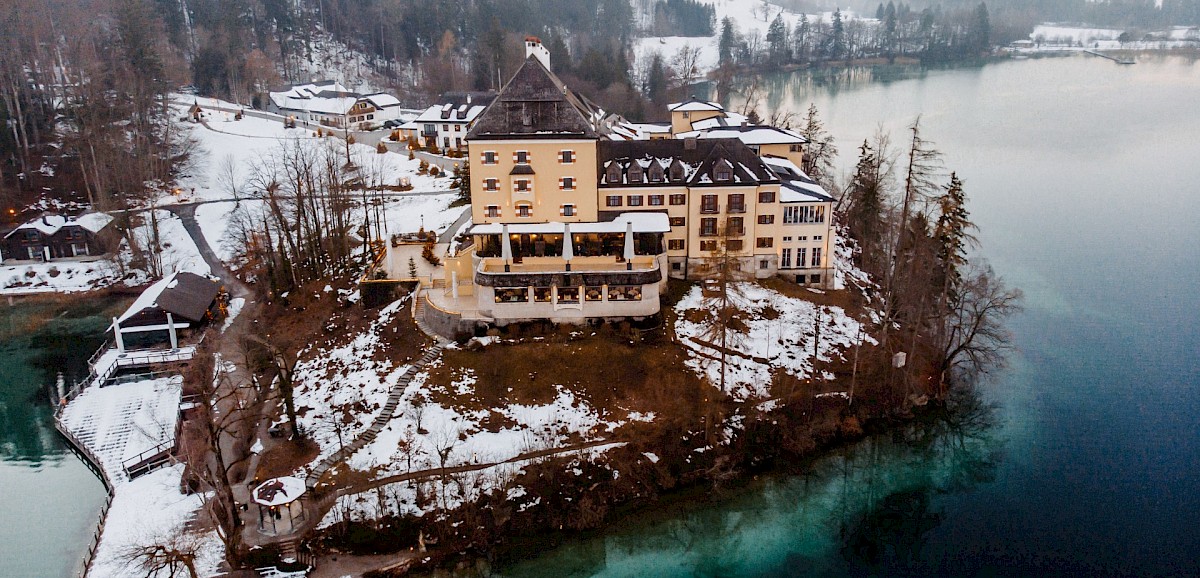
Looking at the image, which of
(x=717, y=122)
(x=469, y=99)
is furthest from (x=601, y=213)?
(x=469, y=99)

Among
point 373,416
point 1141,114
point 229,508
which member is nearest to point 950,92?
point 1141,114

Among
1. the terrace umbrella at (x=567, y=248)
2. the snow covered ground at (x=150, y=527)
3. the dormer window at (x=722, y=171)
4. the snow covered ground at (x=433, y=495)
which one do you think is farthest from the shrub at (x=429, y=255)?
the snow covered ground at (x=150, y=527)

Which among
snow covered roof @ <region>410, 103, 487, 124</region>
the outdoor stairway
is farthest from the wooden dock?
the outdoor stairway

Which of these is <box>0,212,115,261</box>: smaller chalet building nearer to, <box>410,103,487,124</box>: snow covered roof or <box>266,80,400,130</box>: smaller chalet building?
<box>410,103,487,124</box>: snow covered roof

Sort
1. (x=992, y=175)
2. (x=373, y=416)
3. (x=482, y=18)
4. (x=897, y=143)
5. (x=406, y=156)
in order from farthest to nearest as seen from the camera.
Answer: (x=482, y=18)
(x=897, y=143)
(x=992, y=175)
(x=406, y=156)
(x=373, y=416)

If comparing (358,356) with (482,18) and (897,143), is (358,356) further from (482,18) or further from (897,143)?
(482,18)
